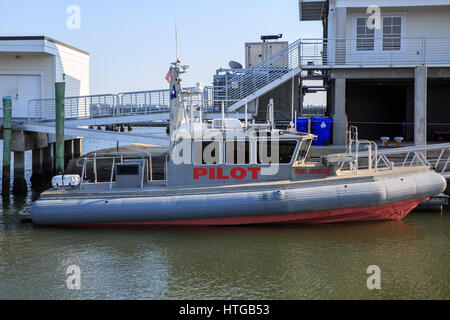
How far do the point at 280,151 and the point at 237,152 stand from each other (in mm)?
1039

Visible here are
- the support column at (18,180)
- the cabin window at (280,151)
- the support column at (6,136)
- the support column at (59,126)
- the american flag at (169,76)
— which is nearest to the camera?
the cabin window at (280,151)

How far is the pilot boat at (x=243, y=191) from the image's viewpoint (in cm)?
1258

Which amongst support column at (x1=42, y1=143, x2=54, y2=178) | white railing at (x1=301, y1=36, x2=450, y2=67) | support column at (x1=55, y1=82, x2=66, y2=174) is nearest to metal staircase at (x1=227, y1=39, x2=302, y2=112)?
white railing at (x1=301, y1=36, x2=450, y2=67)

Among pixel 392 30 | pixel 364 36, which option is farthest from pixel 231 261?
pixel 392 30

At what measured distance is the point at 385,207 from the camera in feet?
42.3

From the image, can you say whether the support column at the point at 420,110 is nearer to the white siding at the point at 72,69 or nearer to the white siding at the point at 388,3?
the white siding at the point at 388,3

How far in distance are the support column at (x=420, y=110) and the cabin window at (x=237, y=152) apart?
6802mm

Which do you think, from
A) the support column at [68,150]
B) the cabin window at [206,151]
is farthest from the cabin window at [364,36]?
the support column at [68,150]

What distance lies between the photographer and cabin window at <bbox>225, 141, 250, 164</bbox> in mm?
12914
